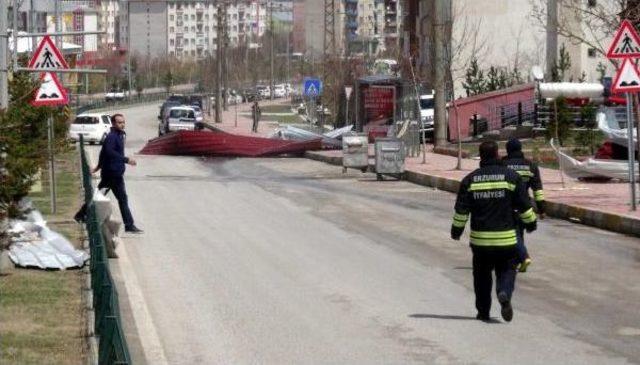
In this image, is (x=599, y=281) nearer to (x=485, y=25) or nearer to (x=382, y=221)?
(x=382, y=221)

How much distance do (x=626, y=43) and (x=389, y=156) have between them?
550 inches

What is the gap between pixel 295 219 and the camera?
84.1ft

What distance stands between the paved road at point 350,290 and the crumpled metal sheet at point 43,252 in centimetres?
66

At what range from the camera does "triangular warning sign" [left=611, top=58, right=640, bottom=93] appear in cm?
2386

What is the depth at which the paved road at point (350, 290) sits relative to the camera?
12.2 m

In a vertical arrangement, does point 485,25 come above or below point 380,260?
above

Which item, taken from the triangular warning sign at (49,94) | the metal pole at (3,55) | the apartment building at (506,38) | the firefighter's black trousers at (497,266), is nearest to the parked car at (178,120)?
the apartment building at (506,38)

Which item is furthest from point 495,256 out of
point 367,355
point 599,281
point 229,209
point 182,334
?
point 229,209

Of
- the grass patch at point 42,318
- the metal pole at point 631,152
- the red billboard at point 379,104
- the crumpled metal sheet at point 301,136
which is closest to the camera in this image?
the grass patch at point 42,318

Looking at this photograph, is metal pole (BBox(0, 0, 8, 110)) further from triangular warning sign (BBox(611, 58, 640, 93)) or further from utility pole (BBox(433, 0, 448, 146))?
utility pole (BBox(433, 0, 448, 146))

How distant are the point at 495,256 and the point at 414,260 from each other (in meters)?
6.00

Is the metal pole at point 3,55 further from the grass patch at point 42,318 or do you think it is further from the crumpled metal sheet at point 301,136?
the crumpled metal sheet at point 301,136

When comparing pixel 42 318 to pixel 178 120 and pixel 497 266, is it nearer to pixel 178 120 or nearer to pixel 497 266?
pixel 497 266

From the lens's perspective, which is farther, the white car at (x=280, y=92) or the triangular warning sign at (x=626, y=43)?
the white car at (x=280, y=92)
